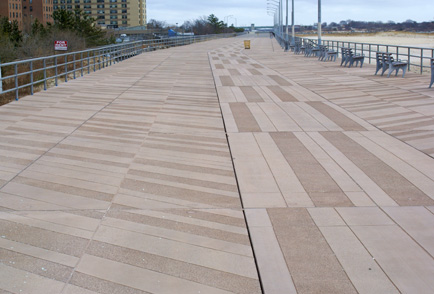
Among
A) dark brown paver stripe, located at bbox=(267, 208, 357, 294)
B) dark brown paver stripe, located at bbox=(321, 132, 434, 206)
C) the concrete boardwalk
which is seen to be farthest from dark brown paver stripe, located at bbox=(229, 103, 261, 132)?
dark brown paver stripe, located at bbox=(267, 208, 357, 294)

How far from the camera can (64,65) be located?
29109 millimetres

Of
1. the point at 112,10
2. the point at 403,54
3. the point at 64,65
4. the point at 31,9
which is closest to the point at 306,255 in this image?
the point at 403,54

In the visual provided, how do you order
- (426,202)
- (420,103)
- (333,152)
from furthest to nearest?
(420,103) → (333,152) → (426,202)

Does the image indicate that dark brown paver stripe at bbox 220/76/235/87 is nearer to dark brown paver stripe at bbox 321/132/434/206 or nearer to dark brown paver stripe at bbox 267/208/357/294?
dark brown paver stripe at bbox 321/132/434/206

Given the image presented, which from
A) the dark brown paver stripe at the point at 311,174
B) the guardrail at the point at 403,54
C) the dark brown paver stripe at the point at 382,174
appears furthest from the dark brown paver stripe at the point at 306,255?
the guardrail at the point at 403,54

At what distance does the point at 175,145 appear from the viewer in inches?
388

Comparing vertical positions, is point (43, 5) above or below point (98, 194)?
above

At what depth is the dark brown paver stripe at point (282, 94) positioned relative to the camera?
1625 centimetres

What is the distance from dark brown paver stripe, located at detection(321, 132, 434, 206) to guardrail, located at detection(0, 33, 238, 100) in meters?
8.67

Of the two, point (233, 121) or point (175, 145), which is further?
point (233, 121)

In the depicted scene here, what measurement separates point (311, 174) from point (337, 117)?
17.1 feet

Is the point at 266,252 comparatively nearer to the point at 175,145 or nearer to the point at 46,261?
the point at 46,261

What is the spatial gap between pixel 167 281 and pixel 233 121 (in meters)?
7.87

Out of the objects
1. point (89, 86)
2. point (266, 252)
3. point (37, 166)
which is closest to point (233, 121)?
point (37, 166)
